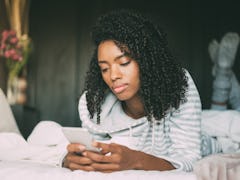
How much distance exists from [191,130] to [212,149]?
0.45m

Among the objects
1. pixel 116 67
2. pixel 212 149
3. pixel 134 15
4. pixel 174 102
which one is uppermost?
pixel 134 15

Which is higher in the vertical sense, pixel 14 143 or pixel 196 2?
pixel 196 2

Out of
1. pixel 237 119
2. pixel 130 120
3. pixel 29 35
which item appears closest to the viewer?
pixel 130 120

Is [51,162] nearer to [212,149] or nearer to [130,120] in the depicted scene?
[130,120]

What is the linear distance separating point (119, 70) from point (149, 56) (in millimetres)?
154

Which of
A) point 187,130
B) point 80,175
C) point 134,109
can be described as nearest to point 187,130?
point 187,130

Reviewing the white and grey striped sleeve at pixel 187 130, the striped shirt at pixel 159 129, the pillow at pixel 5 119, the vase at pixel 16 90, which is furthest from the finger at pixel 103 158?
the vase at pixel 16 90

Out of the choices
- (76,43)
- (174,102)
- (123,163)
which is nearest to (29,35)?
(76,43)

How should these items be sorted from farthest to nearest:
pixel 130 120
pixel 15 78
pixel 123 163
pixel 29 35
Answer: pixel 29 35 < pixel 15 78 < pixel 130 120 < pixel 123 163

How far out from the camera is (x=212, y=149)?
2.15m

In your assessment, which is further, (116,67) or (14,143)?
(14,143)

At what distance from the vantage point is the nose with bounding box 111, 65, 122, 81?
1.72 meters

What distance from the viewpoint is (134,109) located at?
1.93m

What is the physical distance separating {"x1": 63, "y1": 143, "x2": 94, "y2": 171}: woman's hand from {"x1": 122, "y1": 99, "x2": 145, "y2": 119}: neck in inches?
18.3
